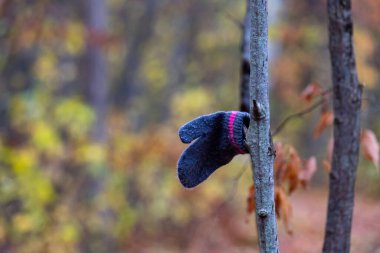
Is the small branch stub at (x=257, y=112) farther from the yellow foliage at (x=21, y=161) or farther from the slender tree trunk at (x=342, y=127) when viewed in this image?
the yellow foliage at (x=21, y=161)

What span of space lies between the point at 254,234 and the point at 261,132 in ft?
23.7

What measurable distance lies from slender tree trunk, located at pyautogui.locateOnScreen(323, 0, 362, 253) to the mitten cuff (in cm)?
62

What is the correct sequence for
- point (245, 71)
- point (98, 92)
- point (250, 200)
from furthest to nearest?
1. point (98, 92)
2. point (245, 71)
3. point (250, 200)

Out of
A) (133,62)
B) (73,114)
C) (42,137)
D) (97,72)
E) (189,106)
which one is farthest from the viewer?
(133,62)

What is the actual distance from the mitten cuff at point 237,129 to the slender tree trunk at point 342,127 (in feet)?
2.04

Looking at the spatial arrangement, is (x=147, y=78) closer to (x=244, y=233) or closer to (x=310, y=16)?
(x=310, y=16)

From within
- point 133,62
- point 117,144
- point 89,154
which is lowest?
point 89,154

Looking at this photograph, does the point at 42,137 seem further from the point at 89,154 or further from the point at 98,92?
the point at 98,92

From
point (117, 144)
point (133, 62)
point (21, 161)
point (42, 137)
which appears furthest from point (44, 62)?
point (133, 62)

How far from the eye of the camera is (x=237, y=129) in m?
1.58

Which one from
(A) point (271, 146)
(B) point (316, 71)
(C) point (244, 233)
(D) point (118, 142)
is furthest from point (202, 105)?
(A) point (271, 146)

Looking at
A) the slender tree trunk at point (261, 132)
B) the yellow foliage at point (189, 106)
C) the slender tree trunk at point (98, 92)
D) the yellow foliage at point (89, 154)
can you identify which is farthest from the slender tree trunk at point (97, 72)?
the slender tree trunk at point (261, 132)

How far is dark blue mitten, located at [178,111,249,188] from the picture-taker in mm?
1581

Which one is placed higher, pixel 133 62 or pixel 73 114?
pixel 133 62
